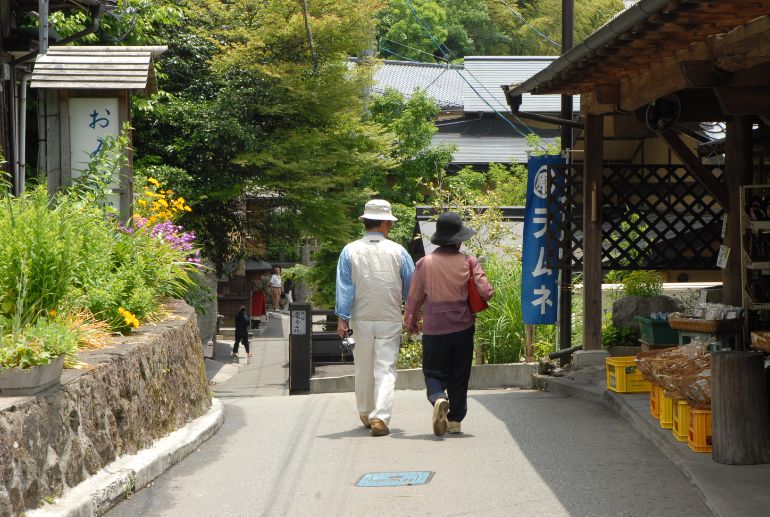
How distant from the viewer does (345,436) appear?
9055 mm

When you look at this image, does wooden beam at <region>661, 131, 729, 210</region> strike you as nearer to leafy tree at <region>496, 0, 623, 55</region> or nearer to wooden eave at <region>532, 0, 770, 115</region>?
wooden eave at <region>532, 0, 770, 115</region>

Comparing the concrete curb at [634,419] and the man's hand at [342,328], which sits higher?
the man's hand at [342,328]

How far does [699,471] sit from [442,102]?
34061 mm

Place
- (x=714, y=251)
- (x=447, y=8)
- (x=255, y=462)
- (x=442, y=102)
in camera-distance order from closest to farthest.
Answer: (x=255, y=462)
(x=714, y=251)
(x=442, y=102)
(x=447, y=8)

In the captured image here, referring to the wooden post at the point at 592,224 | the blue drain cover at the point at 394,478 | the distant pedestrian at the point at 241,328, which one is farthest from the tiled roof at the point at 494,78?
the blue drain cover at the point at 394,478

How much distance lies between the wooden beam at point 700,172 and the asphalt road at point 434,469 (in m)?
2.38

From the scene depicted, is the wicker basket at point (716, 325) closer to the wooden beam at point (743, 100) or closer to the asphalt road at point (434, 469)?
the asphalt road at point (434, 469)

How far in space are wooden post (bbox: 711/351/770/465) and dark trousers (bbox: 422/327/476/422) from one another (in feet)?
8.59

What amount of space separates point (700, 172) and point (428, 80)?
3280cm

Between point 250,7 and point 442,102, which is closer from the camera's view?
point 250,7

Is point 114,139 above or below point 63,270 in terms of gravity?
above

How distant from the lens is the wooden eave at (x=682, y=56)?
675cm

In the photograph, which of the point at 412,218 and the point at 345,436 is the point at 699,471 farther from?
the point at 412,218

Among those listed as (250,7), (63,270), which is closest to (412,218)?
(250,7)
